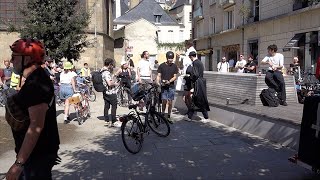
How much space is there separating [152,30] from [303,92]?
54.7 meters

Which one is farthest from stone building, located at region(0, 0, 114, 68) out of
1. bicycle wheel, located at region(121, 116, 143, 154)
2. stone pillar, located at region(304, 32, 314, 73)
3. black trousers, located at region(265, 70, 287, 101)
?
bicycle wheel, located at region(121, 116, 143, 154)

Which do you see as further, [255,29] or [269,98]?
[255,29]

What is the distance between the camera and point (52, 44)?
20719mm

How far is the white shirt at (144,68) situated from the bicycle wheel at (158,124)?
17.3 ft

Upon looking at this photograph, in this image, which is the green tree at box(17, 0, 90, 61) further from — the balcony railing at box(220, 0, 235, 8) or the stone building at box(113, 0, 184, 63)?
the stone building at box(113, 0, 184, 63)

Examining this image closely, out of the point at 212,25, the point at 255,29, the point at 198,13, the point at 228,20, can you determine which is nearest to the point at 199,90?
the point at 255,29

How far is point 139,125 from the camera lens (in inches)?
275

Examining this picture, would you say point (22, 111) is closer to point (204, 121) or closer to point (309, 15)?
point (204, 121)

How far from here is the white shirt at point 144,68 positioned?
13.0 meters

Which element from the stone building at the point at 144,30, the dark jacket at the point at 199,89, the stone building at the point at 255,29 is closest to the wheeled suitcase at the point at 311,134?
the dark jacket at the point at 199,89

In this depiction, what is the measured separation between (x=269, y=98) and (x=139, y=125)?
3433 mm

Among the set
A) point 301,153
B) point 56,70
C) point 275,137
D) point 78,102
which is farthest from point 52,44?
point 301,153

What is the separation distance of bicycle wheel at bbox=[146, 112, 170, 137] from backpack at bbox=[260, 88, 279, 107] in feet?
8.22

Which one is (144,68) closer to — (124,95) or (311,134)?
(124,95)
